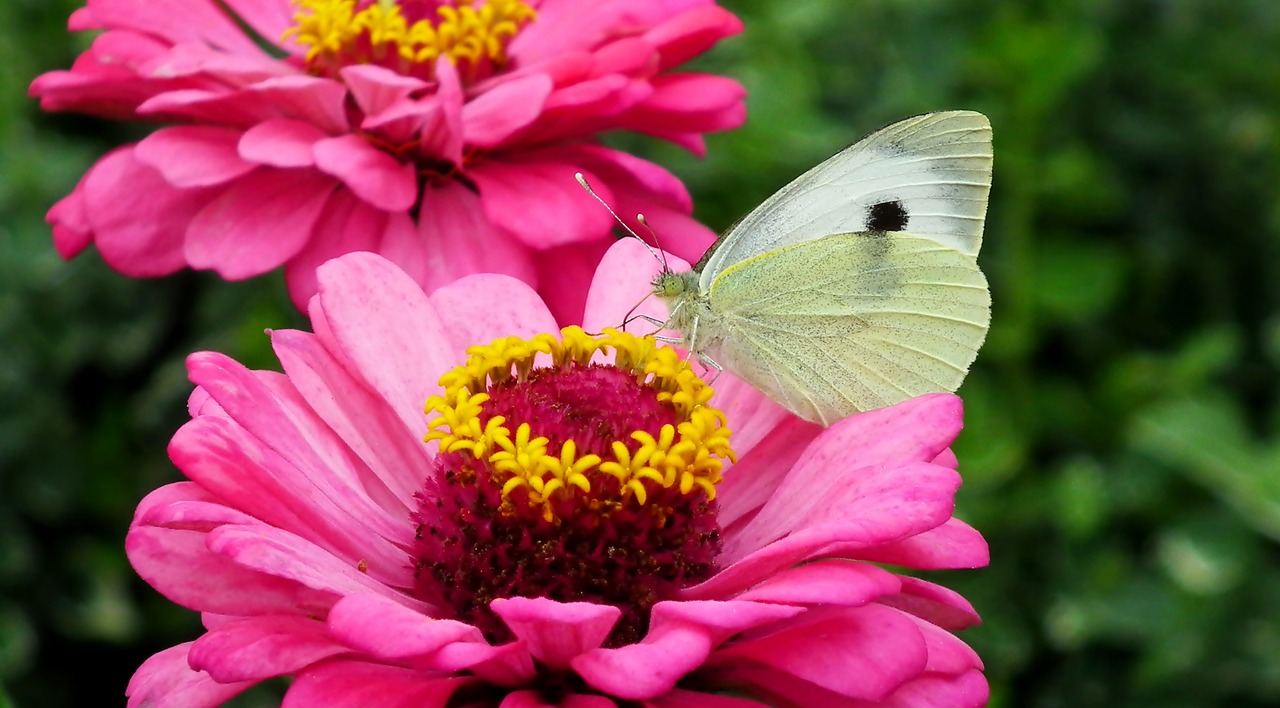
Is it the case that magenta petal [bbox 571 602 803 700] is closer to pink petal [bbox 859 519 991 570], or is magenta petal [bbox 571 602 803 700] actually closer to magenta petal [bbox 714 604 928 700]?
magenta petal [bbox 714 604 928 700]

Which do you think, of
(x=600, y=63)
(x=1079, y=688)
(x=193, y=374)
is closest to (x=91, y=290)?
(x=600, y=63)

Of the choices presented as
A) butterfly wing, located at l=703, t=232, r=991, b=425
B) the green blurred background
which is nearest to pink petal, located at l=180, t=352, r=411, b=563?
butterfly wing, located at l=703, t=232, r=991, b=425

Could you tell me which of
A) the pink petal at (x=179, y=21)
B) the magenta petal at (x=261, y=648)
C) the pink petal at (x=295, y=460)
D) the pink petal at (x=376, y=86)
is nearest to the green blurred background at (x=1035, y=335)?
the pink petal at (x=179, y=21)

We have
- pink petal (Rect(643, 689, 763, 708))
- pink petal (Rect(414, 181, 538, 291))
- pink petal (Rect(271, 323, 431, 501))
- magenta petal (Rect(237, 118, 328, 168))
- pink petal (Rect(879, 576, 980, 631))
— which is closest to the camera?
pink petal (Rect(643, 689, 763, 708))

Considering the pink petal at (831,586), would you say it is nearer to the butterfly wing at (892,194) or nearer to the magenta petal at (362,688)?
the magenta petal at (362,688)

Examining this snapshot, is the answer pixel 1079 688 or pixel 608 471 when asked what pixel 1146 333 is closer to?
pixel 1079 688

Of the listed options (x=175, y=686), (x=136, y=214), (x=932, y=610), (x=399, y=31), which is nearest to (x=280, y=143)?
(x=136, y=214)
